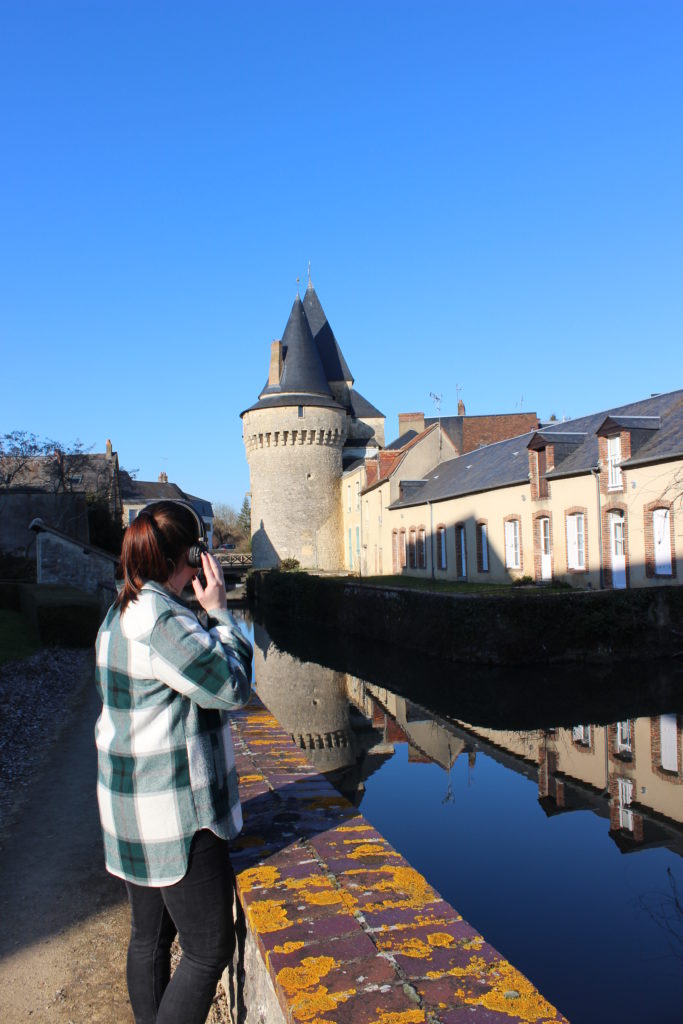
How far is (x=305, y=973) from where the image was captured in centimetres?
201

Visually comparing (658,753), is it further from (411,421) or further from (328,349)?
(328,349)

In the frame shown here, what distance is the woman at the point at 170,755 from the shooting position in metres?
1.95

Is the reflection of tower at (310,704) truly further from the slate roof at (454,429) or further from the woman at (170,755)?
the slate roof at (454,429)

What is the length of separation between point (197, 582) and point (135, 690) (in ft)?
1.13

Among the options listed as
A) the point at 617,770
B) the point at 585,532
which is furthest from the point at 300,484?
the point at 617,770

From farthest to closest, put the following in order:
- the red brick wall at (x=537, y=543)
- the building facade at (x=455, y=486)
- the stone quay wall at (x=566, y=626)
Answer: the red brick wall at (x=537, y=543) < the building facade at (x=455, y=486) < the stone quay wall at (x=566, y=626)

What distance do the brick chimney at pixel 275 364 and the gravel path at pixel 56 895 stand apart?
34.3 m

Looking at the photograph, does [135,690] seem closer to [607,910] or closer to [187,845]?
[187,845]

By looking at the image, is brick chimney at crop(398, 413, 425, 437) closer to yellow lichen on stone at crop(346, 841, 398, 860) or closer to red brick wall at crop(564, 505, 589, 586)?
red brick wall at crop(564, 505, 589, 586)

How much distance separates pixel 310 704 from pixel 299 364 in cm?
2942

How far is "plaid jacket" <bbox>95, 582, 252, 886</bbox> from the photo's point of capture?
1.93 metres

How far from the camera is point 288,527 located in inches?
1529

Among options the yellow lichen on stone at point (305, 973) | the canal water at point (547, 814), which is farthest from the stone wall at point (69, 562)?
the yellow lichen on stone at point (305, 973)

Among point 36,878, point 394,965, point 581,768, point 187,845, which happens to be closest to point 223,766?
point 187,845
